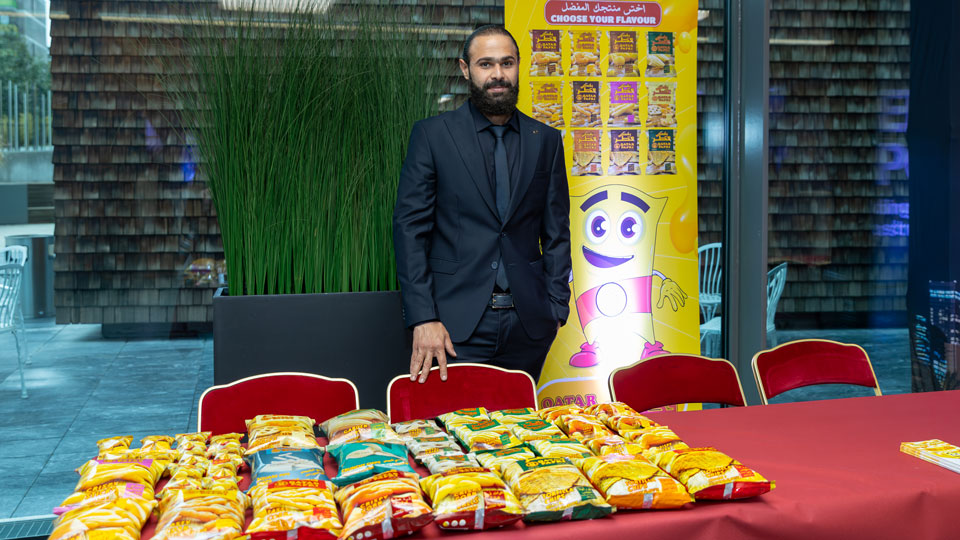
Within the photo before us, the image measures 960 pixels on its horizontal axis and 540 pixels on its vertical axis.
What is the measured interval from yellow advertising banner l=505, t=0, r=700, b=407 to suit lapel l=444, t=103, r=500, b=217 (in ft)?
4.02

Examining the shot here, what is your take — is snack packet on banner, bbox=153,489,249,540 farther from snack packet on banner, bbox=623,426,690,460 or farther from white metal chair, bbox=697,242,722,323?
white metal chair, bbox=697,242,722,323

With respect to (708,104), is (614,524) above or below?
below

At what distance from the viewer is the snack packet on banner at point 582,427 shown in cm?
154

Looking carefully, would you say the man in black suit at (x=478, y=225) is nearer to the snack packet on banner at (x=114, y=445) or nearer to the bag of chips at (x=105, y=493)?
the snack packet on banner at (x=114, y=445)

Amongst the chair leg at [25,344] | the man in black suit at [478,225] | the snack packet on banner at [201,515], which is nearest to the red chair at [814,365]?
the man in black suit at [478,225]

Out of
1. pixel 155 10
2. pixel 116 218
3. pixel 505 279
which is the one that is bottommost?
pixel 505 279

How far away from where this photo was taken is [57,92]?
3346 millimetres

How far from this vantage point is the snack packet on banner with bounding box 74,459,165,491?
1.24 meters

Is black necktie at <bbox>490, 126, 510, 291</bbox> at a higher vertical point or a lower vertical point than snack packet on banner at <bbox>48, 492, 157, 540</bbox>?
higher

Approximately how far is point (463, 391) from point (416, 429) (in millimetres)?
748

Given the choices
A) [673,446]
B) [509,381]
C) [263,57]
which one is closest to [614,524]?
[673,446]

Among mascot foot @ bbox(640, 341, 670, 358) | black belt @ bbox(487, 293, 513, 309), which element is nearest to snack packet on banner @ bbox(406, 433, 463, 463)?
black belt @ bbox(487, 293, 513, 309)

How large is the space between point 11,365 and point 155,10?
164 cm

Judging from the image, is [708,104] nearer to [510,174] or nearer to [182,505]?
[510,174]
